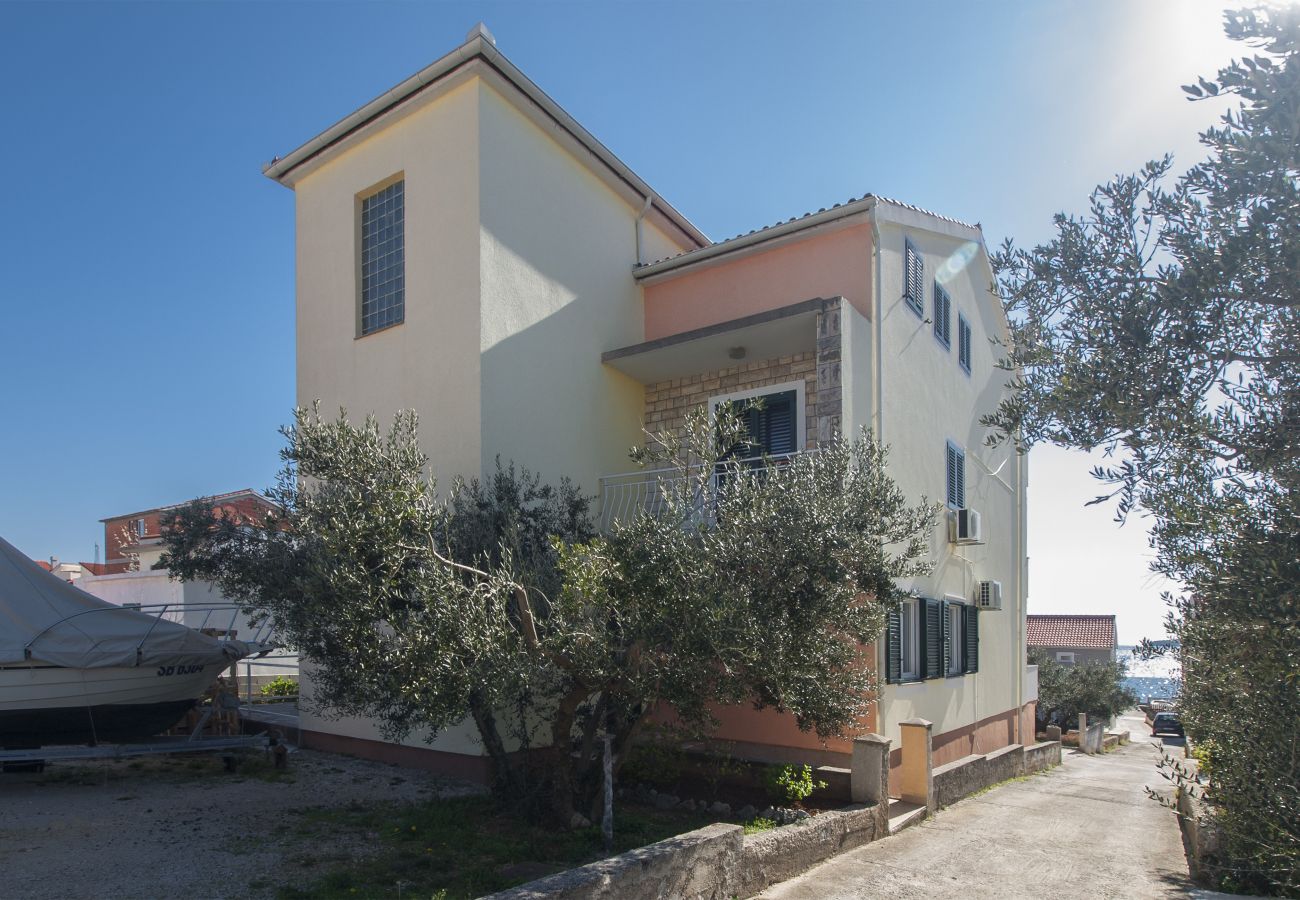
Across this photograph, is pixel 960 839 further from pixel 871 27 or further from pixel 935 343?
pixel 871 27

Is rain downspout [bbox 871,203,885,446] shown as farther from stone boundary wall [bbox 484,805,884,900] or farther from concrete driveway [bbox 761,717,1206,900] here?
concrete driveway [bbox 761,717,1206,900]

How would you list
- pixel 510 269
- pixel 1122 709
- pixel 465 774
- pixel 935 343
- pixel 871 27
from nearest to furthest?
pixel 871 27, pixel 465 774, pixel 510 269, pixel 935 343, pixel 1122 709

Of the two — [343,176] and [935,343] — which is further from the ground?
[343,176]

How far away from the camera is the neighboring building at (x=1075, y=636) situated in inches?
1908

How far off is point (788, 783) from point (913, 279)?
7631 millimetres

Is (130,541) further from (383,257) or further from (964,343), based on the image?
(964,343)

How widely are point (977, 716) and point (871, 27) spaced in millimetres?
11537

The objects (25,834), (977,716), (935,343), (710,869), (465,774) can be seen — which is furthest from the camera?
(977,716)

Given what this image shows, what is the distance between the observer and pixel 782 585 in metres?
7.40

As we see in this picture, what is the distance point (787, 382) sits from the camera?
1235 centimetres

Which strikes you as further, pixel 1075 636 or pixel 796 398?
pixel 1075 636

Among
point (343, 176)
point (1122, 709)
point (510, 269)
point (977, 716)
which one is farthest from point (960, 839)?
point (1122, 709)

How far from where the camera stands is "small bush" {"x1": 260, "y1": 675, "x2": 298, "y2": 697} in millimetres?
16847

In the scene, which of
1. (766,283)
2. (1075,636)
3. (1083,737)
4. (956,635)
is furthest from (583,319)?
(1075,636)
